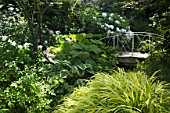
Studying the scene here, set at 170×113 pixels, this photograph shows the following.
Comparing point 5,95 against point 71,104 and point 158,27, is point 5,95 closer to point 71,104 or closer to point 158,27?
point 71,104

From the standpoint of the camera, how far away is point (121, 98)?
8.20 feet

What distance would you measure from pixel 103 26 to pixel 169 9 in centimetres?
186

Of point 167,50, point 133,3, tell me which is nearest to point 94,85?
point 167,50

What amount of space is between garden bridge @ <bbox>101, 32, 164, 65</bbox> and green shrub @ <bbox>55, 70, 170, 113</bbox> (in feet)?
7.40

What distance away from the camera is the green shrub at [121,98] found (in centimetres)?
244

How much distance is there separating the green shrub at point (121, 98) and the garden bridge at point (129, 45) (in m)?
2.26

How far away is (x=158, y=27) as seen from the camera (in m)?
4.71

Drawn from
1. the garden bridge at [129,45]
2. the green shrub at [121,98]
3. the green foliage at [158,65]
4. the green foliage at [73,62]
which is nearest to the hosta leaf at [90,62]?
the green foliage at [73,62]

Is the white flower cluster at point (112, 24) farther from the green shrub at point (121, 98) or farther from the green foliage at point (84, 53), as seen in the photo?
the green shrub at point (121, 98)

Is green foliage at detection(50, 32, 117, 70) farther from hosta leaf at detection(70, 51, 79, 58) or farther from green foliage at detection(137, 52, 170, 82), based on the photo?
green foliage at detection(137, 52, 170, 82)

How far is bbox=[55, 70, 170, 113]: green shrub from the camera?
2436mm

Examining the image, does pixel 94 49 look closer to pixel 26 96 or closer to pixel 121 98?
pixel 26 96

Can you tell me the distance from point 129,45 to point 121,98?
367cm

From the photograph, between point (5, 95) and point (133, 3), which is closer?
Result: point (5, 95)
